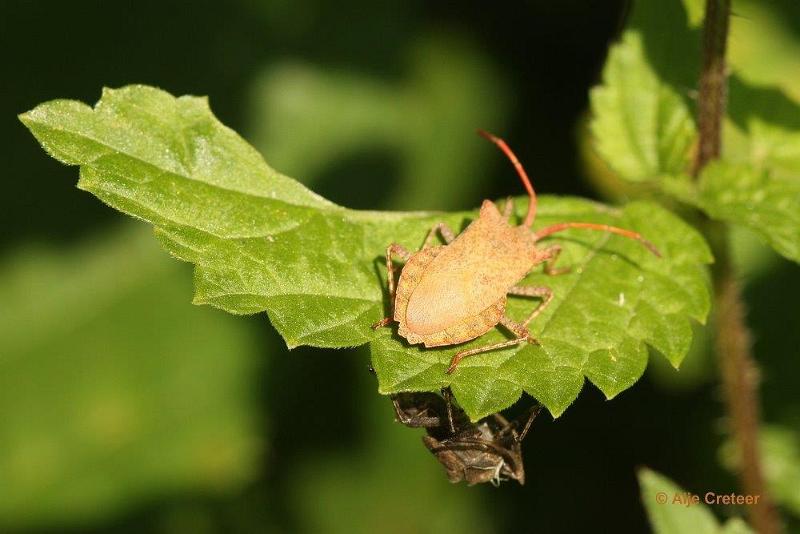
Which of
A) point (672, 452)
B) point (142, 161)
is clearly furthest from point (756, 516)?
point (142, 161)

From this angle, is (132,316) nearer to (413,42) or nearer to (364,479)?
(364,479)

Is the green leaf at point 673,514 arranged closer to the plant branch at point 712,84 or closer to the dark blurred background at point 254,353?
the plant branch at point 712,84

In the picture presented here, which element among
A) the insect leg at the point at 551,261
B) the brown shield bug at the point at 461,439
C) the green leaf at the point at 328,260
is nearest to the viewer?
the green leaf at the point at 328,260

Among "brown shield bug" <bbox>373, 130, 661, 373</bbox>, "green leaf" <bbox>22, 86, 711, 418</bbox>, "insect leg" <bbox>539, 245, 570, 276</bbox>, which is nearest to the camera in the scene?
"green leaf" <bbox>22, 86, 711, 418</bbox>

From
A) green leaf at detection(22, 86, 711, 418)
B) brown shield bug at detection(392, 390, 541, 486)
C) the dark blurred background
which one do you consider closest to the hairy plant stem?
green leaf at detection(22, 86, 711, 418)

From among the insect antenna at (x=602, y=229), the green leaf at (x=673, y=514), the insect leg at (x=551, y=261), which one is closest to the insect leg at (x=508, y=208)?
the insect antenna at (x=602, y=229)

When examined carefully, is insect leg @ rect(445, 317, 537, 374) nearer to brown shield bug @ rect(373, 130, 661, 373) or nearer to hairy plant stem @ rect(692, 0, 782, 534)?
brown shield bug @ rect(373, 130, 661, 373)
